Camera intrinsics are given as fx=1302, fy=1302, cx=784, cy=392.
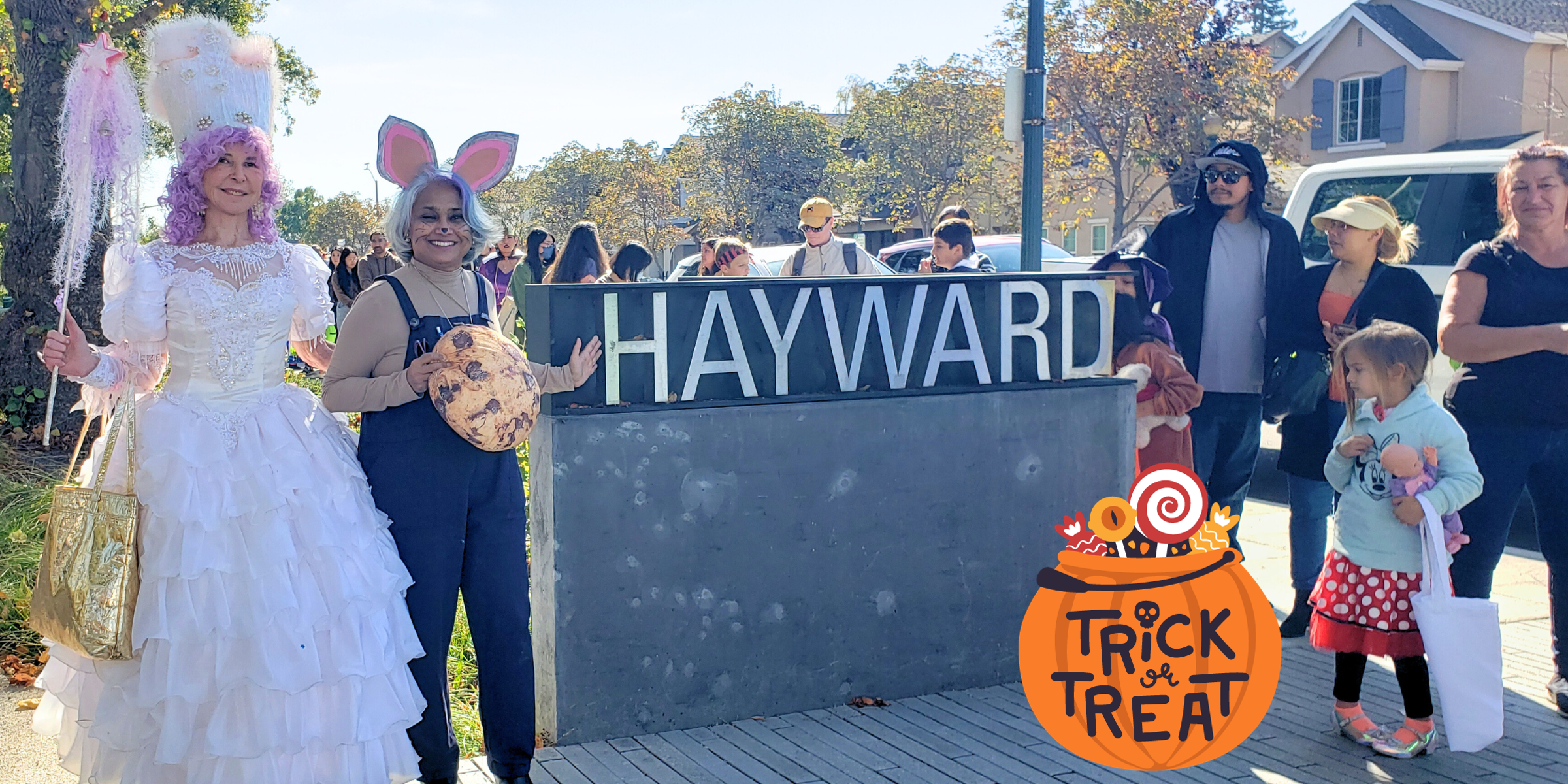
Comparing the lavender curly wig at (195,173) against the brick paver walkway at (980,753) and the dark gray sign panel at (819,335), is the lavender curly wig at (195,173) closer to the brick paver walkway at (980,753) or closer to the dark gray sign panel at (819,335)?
the dark gray sign panel at (819,335)

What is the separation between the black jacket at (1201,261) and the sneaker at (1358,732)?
1592 millimetres

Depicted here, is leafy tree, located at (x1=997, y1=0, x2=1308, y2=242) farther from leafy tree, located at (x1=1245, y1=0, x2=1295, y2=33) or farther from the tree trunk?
leafy tree, located at (x1=1245, y1=0, x2=1295, y2=33)

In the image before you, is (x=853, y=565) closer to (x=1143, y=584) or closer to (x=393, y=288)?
(x=1143, y=584)

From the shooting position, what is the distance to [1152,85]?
24.2 meters

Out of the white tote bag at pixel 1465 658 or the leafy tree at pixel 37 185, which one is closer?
the white tote bag at pixel 1465 658

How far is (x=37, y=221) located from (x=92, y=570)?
7578 millimetres

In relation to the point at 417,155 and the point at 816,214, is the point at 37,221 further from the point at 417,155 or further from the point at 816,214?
the point at 417,155

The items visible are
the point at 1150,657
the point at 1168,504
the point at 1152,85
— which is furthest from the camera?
the point at 1152,85

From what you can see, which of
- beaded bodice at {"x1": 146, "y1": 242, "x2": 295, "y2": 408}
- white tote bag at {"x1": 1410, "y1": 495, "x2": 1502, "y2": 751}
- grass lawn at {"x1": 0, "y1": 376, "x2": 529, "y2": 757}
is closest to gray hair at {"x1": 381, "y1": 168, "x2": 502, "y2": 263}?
beaded bodice at {"x1": 146, "y1": 242, "x2": 295, "y2": 408}

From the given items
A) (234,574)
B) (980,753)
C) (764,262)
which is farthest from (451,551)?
(764,262)

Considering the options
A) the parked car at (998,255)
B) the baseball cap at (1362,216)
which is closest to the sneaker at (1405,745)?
the baseball cap at (1362,216)

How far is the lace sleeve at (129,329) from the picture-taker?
11.0 ft

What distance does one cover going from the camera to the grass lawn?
4684 mm

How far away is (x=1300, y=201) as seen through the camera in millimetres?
8398
